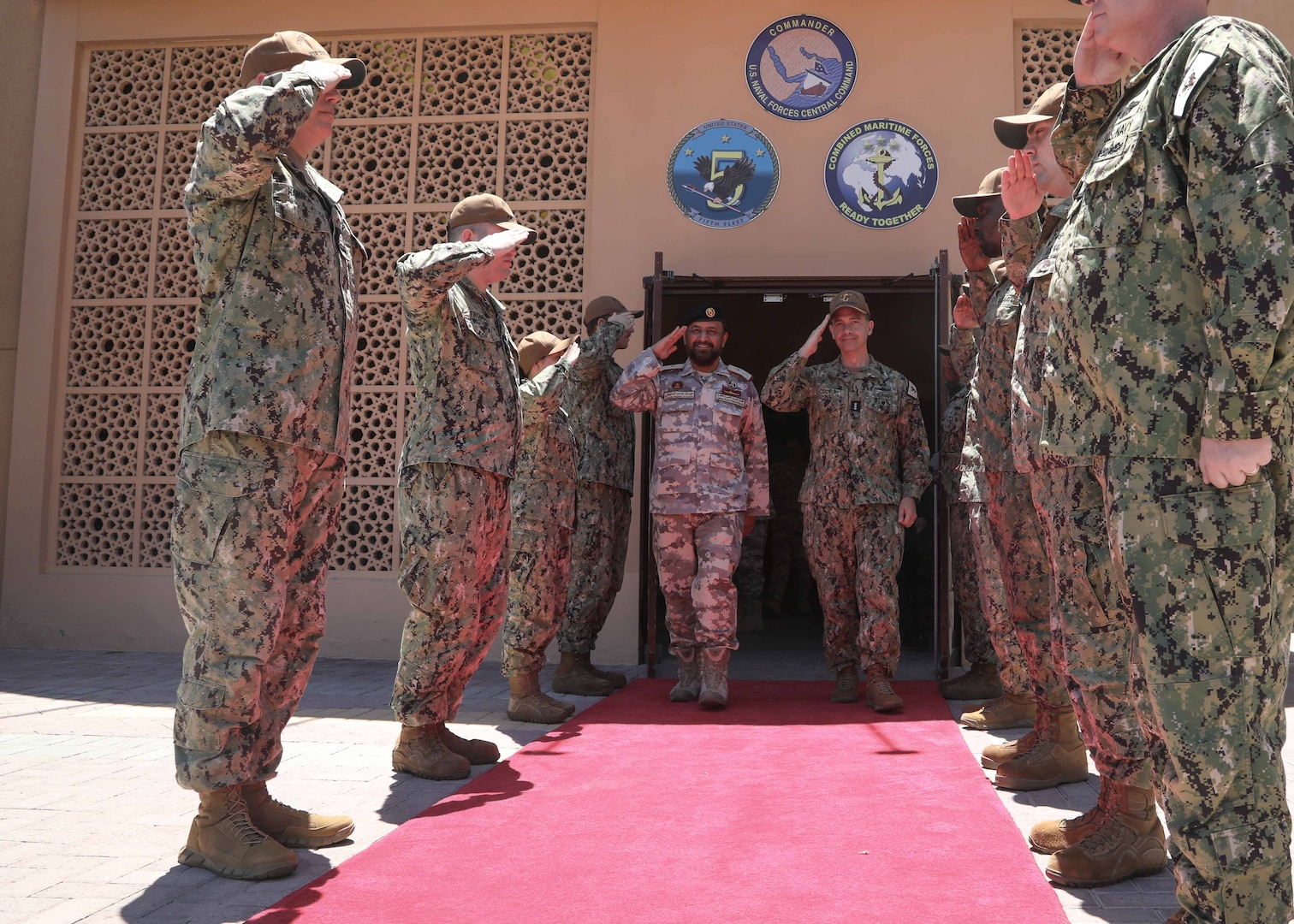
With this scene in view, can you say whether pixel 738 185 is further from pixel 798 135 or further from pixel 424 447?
pixel 424 447

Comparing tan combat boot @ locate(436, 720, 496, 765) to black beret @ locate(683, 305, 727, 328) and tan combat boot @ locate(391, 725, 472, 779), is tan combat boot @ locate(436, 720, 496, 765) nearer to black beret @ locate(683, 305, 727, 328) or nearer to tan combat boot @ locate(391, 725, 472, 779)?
tan combat boot @ locate(391, 725, 472, 779)

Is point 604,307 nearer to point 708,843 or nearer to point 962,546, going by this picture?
point 962,546

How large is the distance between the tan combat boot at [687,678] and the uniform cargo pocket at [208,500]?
2.99m

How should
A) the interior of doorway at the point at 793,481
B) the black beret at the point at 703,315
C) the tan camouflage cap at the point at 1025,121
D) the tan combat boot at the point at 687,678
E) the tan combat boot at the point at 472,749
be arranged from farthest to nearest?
the interior of doorway at the point at 793,481, the black beret at the point at 703,315, the tan combat boot at the point at 687,678, the tan combat boot at the point at 472,749, the tan camouflage cap at the point at 1025,121

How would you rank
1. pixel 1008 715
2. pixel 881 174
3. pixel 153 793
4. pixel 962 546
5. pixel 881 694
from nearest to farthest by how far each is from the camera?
1. pixel 153 793
2. pixel 1008 715
3. pixel 881 694
4. pixel 962 546
5. pixel 881 174

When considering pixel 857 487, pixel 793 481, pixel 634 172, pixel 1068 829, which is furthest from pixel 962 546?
pixel 793 481

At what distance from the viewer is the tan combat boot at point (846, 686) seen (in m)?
5.15

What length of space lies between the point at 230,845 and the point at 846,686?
10.9 ft

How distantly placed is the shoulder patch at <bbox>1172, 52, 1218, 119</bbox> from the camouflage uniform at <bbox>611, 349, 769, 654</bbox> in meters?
3.38

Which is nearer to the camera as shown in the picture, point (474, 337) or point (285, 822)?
point (285, 822)

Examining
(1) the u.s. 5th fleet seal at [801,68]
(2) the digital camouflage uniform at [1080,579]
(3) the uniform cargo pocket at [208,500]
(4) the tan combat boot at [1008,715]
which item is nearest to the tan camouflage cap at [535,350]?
(3) the uniform cargo pocket at [208,500]

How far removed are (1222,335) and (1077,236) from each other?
1.46ft

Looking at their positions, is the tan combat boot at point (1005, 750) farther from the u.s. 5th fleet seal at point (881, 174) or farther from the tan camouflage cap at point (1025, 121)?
the u.s. 5th fleet seal at point (881, 174)

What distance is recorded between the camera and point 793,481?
9.77m
